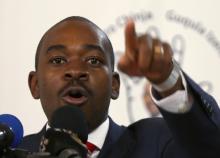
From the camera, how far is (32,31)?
1.68m

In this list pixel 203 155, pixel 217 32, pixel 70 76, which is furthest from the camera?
pixel 217 32

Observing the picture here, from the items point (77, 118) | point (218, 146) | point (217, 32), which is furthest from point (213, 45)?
point (77, 118)

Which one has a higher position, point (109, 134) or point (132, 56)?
point (132, 56)

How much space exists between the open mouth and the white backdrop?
66 cm

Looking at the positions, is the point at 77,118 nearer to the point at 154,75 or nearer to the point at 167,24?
the point at 154,75

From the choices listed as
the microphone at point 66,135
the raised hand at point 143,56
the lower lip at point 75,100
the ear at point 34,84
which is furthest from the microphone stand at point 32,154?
the ear at point 34,84

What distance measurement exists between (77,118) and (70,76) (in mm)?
229

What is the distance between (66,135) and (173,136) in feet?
0.72

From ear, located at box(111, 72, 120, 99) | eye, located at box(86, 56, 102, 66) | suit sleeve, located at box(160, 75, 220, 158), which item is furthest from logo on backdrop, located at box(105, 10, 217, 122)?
suit sleeve, located at box(160, 75, 220, 158)

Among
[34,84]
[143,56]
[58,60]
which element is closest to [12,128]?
[143,56]

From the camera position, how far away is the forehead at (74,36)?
102 cm

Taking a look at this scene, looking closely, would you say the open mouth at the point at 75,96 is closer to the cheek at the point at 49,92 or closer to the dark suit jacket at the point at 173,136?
the cheek at the point at 49,92

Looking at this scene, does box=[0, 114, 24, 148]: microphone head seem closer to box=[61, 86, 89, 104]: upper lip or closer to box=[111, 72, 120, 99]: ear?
box=[61, 86, 89, 104]: upper lip

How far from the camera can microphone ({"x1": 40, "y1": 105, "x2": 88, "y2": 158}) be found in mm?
636
